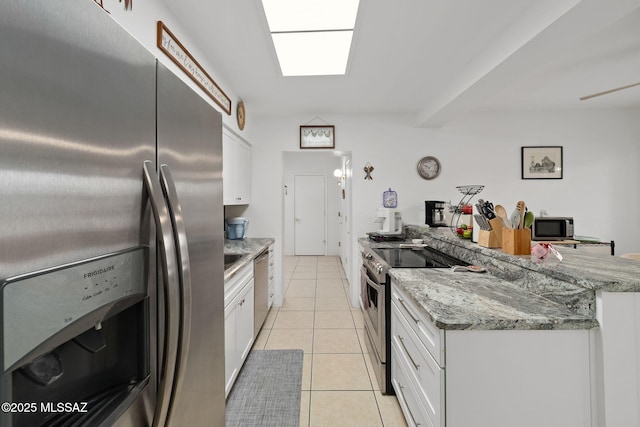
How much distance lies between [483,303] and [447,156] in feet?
9.36

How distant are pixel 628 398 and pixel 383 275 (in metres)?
1.17

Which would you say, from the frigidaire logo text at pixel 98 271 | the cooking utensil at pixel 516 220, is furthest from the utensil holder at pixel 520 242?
the frigidaire logo text at pixel 98 271

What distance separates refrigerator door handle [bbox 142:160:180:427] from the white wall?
309cm

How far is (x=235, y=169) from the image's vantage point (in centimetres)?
301

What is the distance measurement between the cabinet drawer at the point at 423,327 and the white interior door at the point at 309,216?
5.06 meters

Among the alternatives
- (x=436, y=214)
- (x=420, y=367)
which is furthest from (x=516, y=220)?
(x=436, y=214)

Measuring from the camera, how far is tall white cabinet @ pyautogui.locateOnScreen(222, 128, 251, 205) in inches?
107

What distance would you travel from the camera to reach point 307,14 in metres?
1.74

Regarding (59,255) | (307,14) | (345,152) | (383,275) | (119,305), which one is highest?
(307,14)

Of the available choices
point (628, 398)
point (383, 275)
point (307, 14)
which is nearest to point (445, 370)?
point (628, 398)

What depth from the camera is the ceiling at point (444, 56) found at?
1676mm

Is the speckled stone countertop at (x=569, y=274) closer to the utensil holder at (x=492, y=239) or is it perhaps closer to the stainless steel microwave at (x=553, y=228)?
the utensil holder at (x=492, y=239)

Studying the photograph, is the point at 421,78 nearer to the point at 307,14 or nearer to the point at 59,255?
the point at 307,14

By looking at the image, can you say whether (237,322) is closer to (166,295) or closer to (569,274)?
(166,295)
